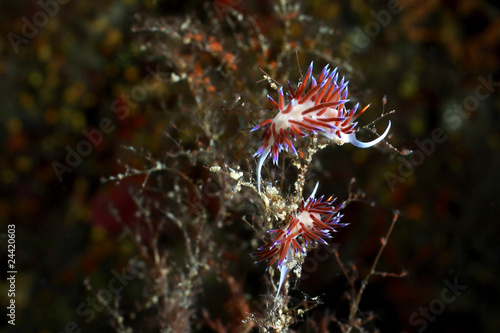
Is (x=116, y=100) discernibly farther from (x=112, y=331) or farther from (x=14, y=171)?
(x=112, y=331)

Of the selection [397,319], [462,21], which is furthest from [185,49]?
[397,319]

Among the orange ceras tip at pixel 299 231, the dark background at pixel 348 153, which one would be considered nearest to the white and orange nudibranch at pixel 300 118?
the orange ceras tip at pixel 299 231

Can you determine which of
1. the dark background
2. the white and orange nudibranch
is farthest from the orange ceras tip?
the dark background

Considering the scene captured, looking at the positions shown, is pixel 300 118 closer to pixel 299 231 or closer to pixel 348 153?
pixel 299 231

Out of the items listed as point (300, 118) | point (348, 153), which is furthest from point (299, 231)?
point (348, 153)

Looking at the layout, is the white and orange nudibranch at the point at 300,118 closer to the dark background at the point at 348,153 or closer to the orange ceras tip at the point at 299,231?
the orange ceras tip at the point at 299,231

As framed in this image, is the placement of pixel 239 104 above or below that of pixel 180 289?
above
